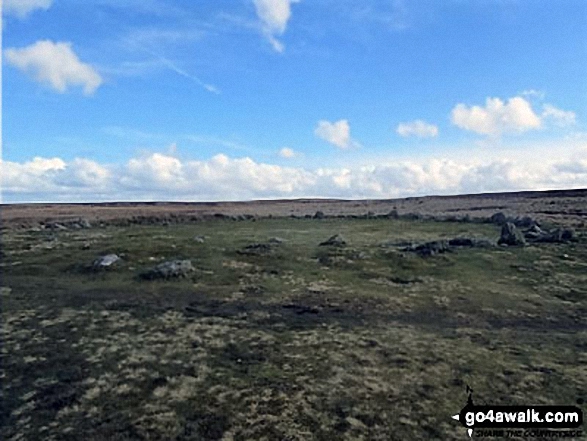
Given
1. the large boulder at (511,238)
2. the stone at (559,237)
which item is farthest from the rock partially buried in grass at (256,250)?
the stone at (559,237)

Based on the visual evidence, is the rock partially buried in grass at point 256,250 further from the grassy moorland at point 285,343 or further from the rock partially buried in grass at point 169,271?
the rock partially buried in grass at point 169,271

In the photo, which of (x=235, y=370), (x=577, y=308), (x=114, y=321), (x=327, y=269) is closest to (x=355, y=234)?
(x=327, y=269)

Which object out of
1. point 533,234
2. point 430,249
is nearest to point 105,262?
point 430,249

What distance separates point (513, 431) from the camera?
50.5 feet

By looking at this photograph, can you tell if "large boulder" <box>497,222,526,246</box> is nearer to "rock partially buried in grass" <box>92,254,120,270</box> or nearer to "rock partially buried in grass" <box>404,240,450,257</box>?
"rock partially buried in grass" <box>404,240,450,257</box>

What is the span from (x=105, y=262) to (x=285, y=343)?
67.7ft

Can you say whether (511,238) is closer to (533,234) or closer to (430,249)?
(533,234)

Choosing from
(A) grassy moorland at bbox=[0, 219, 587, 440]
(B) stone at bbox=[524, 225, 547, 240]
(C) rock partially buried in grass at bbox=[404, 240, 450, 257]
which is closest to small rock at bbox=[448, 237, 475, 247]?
(C) rock partially buried in grass at bbox=[404, 240, 450, 257]

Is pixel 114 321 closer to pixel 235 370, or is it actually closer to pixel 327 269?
pixel 235 370

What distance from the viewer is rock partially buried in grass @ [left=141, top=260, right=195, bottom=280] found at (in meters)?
35.1

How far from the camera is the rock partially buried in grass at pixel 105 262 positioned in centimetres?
3750

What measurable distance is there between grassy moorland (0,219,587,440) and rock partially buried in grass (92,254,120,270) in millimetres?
612

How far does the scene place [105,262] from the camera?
3806cm

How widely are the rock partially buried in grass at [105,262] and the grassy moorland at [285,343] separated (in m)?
0.61
